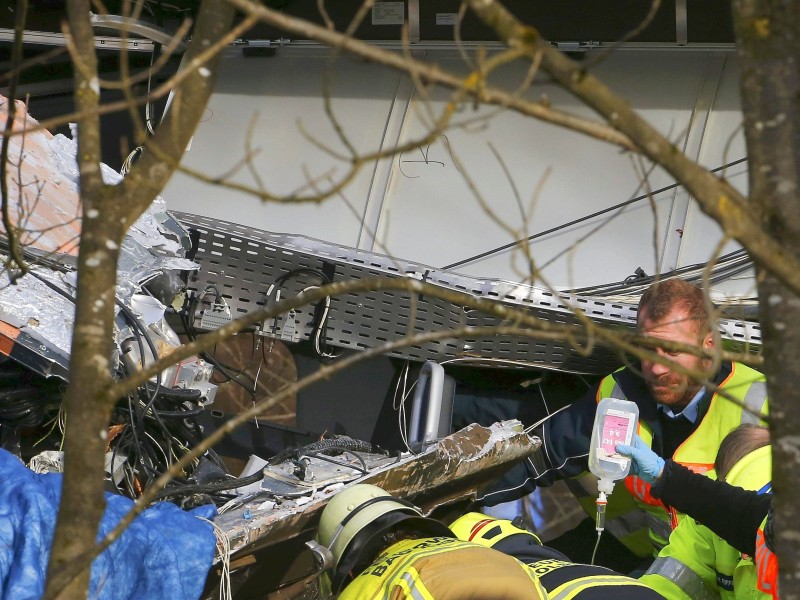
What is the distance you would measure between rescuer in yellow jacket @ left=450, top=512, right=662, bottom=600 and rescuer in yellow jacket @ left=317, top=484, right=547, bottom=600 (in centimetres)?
19

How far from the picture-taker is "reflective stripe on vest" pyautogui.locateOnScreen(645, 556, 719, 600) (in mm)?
3367

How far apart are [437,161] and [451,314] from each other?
139 cm

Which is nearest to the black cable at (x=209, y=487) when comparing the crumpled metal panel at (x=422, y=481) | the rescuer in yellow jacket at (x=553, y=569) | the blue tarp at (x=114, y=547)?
the crumpled metal panel at (x=422, y=481)

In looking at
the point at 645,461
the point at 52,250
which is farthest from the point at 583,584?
the point at 52,250

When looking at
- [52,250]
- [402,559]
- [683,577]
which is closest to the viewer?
[402,559]

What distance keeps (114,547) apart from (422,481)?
116 cm

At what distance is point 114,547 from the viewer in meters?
2.94

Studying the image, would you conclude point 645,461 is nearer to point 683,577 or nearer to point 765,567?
point 683,577

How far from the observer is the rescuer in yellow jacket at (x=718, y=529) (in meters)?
2.93

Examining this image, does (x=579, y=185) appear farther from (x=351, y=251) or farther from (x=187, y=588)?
(x=187, y=588)

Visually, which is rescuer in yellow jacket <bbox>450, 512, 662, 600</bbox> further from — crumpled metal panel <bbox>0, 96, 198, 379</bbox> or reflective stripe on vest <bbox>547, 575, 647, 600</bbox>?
crumpled metal panel <bbox>0, 96, 198, 379</bbox>

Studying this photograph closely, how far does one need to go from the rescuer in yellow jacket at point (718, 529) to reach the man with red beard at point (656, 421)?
0.91 ft

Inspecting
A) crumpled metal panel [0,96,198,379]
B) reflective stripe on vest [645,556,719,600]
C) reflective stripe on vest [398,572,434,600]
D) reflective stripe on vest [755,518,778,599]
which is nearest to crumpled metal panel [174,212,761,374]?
crumpled metal panel [0,96,198,379]

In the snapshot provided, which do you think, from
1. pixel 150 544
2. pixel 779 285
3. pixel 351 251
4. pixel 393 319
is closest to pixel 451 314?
pixel 393 319
